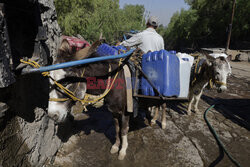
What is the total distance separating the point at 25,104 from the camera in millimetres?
1938

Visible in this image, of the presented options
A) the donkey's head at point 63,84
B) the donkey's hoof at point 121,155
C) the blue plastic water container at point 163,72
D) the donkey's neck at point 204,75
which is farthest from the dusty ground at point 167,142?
the blue plastic water container at point 163,72

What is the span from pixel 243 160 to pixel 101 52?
12.5ft

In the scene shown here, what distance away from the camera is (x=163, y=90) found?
7.79 ft

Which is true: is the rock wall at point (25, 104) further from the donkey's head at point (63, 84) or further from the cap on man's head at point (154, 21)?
the cap on man's head at point (154, 21)

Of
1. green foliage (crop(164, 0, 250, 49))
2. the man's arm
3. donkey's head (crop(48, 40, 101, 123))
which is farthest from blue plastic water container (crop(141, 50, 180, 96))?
green foliage (crop(164, 0, 250, 49))

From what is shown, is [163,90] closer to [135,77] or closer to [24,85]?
[135,77]

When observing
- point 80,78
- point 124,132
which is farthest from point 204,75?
point 80,78

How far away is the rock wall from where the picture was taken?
1.62m

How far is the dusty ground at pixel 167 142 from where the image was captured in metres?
2.93

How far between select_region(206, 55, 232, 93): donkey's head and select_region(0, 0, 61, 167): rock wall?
160 inches

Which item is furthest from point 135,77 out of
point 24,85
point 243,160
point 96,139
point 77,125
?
point 243,160

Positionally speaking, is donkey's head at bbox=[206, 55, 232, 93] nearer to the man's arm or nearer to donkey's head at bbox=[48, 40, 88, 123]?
the man's arm

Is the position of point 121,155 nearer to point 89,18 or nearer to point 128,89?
point 128,89

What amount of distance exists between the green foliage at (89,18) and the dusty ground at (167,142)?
314 inches
